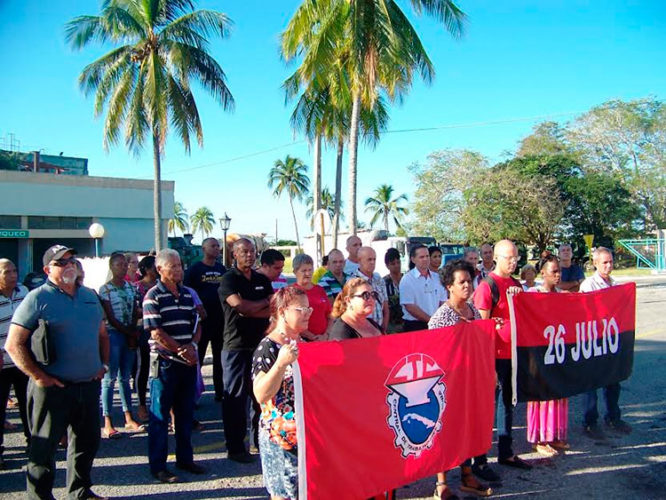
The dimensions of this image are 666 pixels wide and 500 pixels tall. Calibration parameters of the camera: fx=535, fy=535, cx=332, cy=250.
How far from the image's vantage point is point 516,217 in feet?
124

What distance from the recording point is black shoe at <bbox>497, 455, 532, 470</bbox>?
15.3ft

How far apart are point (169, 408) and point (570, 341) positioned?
149 inches

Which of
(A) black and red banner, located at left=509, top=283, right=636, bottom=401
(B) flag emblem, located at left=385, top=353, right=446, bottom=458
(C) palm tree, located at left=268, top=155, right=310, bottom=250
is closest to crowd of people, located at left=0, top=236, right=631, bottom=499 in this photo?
(A) black and red banner, located at left=509, top=283, right=636, bottom=401

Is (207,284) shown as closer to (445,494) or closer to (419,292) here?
(419,292)

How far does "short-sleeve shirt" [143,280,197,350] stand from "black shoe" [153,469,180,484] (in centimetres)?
105

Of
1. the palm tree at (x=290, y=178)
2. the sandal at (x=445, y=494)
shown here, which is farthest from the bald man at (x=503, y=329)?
the palm tree at (x=290, y=178)

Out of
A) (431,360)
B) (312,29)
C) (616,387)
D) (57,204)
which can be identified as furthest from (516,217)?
(431,360)

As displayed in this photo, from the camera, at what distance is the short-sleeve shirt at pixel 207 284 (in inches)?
268

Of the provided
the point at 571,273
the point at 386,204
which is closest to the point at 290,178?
the point at 386,204

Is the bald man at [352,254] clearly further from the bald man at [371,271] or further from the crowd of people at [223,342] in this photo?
the bald man at [371,271]

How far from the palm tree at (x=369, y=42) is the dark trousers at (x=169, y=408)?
478 inches

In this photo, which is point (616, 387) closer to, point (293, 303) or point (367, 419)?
point (367, 419)

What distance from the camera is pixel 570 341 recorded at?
5.17 metres

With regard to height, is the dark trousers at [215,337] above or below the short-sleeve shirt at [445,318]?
below
